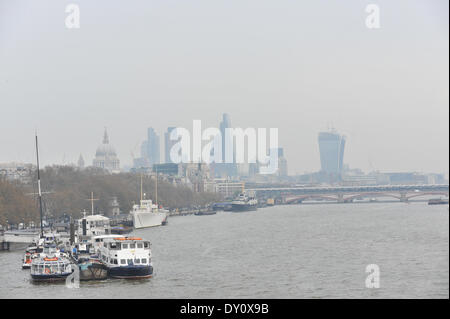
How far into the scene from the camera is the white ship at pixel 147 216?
69.3m

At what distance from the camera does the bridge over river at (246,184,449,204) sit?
407 feet

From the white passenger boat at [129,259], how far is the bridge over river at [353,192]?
86668 millimetres

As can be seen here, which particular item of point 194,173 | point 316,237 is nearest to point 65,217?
point 316,237

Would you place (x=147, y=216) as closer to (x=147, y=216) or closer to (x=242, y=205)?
(x=147, y=216)

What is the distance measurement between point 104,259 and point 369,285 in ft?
39.0

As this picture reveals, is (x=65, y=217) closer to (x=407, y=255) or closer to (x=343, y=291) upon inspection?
(x=407, y=255)

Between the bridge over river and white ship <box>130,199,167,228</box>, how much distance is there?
175 ft

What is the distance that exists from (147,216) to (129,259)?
39.2 metres

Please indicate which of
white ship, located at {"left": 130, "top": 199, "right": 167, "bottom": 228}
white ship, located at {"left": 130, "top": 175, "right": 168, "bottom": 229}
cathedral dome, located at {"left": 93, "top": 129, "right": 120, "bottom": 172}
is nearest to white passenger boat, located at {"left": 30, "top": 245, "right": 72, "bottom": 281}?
white ship, located at {"left": 130, "top": 175, "right": 168, "bottom": 229}

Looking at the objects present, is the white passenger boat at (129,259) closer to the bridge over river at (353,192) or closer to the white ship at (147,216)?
the white ship at (147,216)

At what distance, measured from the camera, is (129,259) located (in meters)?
31.2

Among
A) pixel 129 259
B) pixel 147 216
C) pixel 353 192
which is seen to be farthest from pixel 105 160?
pixel 129 259

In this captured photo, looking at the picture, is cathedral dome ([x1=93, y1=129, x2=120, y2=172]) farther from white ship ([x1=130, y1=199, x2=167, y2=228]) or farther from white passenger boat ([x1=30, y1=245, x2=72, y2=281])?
white passenger boat ([x1=30, y1=245, x2=72, y2=281])

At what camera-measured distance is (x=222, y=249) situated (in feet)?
134
